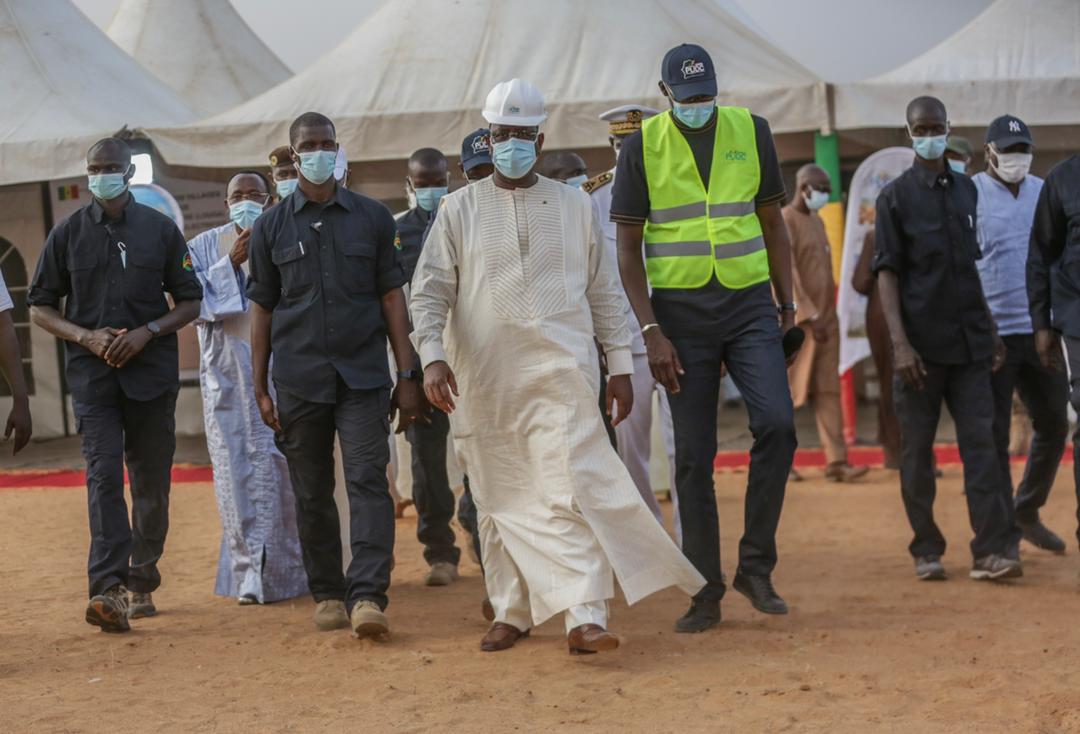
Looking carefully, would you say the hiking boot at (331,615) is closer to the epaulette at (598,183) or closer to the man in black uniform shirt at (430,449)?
the man in black uniform shirt at (430,449)

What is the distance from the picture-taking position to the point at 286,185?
7.30 m

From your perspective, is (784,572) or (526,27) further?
(526,27)

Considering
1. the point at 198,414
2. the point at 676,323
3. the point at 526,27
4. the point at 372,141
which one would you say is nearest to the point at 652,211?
the point at 676,323

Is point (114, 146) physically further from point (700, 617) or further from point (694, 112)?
point (700, 617)

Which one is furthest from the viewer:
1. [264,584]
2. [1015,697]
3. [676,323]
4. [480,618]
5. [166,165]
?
[166,165]

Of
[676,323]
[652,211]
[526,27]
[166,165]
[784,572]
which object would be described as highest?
[526,27]

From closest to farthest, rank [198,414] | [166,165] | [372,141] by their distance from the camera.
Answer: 1. [372,141]
2. [166,165]
3. [198,414]

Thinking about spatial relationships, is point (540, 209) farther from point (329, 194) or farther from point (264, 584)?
point (264, 584)

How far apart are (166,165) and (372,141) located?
1982 mm

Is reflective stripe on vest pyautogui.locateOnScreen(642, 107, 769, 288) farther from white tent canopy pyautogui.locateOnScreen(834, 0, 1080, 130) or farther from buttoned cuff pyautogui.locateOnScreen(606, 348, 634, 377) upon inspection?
white tent canopy pyautogui.locateOnScreen(834, 0, 1080, 130)

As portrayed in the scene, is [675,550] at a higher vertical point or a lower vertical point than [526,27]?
lower

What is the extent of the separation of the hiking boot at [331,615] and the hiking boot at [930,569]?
2.60 meters

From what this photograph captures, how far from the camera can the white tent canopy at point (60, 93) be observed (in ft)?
44.7

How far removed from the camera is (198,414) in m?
15.7
